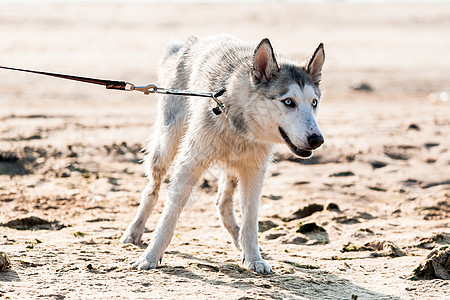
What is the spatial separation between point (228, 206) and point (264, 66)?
1574 mm

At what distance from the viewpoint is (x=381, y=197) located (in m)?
7.15

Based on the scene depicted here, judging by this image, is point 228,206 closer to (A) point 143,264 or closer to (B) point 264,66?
(A) point 143,264

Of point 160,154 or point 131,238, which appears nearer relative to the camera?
point 131,238

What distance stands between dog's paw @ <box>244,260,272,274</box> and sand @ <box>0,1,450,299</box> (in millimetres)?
60

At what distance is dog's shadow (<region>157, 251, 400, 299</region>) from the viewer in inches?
160

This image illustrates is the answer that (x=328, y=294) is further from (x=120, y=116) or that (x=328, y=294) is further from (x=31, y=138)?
(x=120, y=116)

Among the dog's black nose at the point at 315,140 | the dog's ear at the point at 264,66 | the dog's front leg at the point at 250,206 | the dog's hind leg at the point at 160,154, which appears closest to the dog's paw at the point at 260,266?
the dog's front leg at the point at 250,206

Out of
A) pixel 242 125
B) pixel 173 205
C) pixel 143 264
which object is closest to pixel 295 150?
pixel 242 125

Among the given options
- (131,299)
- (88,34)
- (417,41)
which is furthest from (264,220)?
(417,41)

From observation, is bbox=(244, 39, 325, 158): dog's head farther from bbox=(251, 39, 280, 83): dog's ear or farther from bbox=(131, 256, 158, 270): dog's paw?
bbox=(131, 256, 158, 270): dog's paw

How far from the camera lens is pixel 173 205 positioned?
4.60 meters

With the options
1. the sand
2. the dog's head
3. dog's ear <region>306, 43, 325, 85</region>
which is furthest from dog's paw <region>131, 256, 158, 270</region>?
dog's ear <region>306, 43, 325, 85</region>

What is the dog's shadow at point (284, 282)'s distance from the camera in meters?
4.07

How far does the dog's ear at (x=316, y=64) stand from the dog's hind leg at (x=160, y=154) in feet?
3.94
